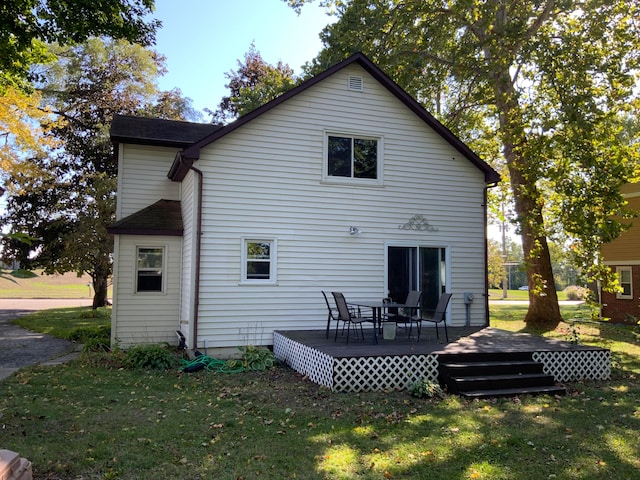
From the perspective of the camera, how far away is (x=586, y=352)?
8.27 metres

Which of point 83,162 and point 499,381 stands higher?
point 83,162

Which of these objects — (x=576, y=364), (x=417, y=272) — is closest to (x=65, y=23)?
(x=417, y=272)

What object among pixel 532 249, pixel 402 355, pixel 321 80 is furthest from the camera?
pixel 532 249

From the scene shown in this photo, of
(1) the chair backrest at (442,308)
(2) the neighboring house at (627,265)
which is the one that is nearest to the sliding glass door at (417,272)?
(1) the chair backrest at (442,308)

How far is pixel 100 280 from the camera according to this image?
22500 millimetres

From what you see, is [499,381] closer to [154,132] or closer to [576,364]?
[576,364]

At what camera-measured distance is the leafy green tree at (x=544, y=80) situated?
11109mm

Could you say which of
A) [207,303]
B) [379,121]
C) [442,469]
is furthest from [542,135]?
[442,469]

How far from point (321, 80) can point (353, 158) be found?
1.94 meters

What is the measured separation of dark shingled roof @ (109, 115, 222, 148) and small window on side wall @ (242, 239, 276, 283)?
4.11 m

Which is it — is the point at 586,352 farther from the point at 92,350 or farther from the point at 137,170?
the point at 137,170

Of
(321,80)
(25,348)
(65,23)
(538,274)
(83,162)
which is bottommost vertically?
(25,348)

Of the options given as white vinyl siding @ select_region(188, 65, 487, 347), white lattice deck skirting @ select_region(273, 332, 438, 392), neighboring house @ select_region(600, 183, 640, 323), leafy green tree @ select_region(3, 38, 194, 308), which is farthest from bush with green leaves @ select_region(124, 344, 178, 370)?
neighboring house @ select_region(600, 183, 640, 323)

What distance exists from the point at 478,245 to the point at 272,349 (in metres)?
5.85
